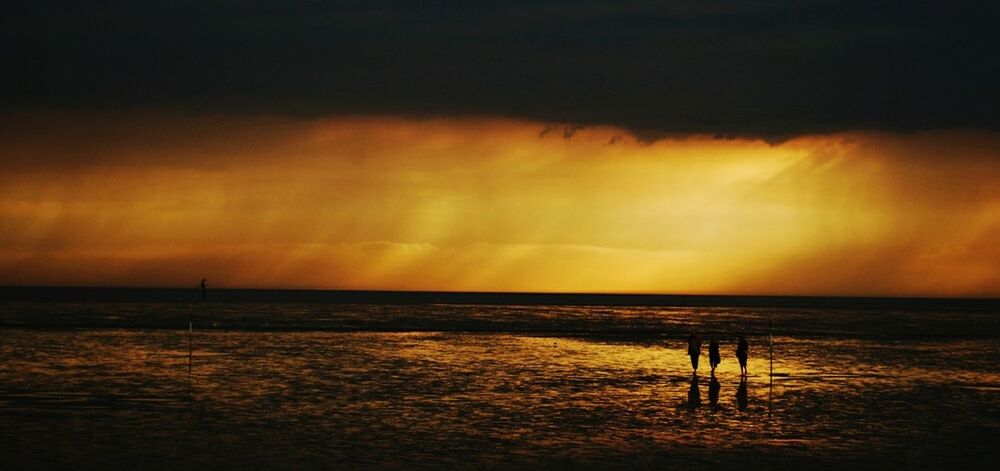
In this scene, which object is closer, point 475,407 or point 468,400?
point 475,407

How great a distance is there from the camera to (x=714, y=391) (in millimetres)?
36062

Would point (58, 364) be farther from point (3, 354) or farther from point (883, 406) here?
point (883, 406)

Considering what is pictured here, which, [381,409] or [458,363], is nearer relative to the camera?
[381,409]

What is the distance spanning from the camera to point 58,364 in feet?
142

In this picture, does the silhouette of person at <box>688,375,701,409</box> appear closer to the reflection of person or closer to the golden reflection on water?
the golden reflection on water

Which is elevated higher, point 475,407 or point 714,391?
point 714,391

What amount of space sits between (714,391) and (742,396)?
4.91 feet

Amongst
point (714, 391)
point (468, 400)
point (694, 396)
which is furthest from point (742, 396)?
point (468, 400)

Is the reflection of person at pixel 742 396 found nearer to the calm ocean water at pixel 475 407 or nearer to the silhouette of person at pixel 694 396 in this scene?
the calm ocean water at pixel 475 407

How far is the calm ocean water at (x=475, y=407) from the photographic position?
23.0m

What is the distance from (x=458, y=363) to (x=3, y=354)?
20.9 metres

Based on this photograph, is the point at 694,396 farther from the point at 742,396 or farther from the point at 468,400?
the point at 468,400

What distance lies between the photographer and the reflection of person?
3197 centimetres

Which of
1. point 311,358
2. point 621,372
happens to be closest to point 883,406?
point 621,372
